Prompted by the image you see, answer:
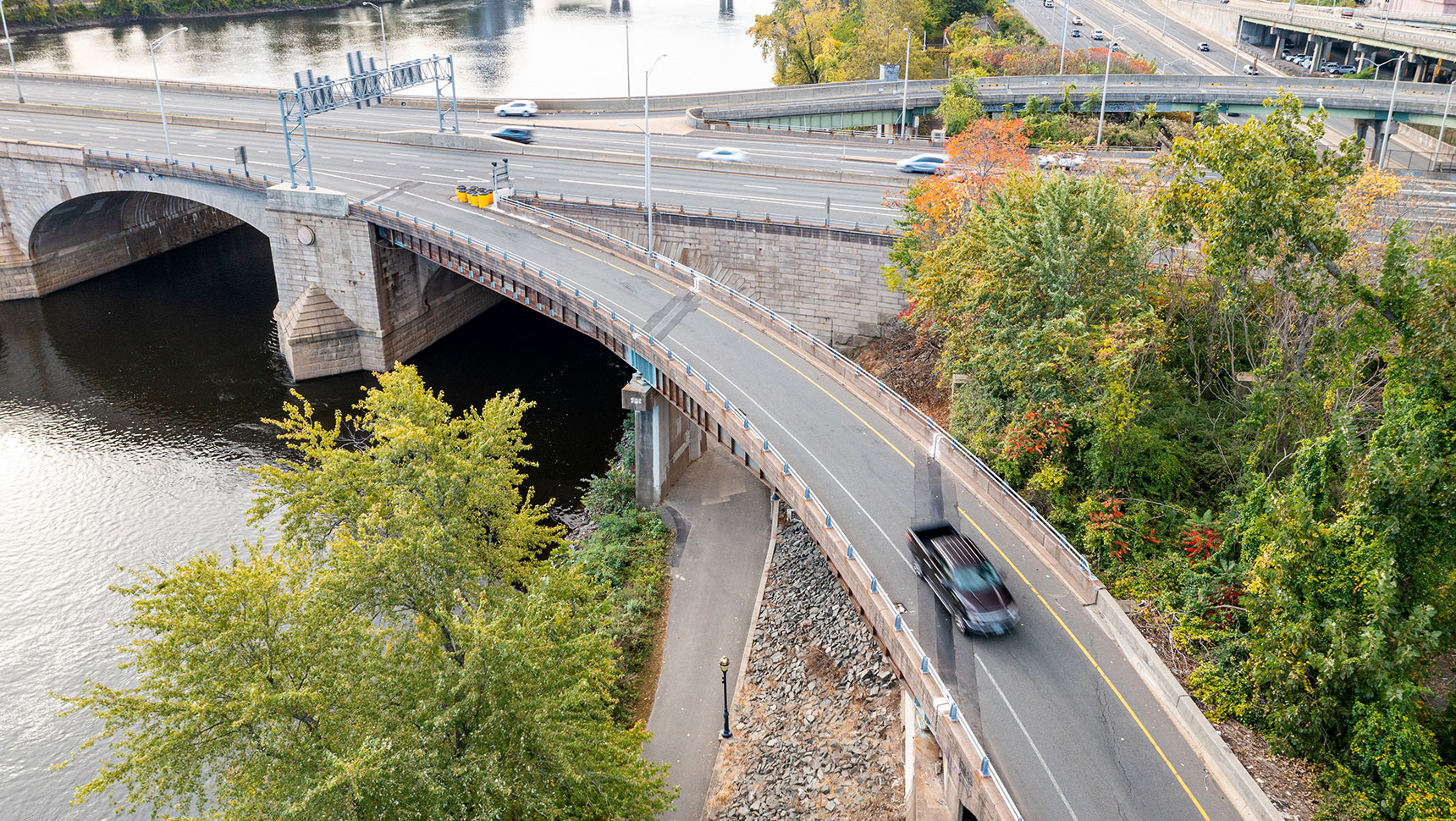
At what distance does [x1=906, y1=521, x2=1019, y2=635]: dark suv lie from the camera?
2697 centimetres

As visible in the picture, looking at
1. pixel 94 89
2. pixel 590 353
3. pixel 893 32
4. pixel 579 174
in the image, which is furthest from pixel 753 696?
pixel 94 89

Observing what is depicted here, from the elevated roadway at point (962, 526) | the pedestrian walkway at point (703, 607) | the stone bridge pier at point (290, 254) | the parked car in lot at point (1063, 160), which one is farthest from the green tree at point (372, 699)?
the parked car in lot at point (1063, 160)

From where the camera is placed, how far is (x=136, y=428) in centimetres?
5306

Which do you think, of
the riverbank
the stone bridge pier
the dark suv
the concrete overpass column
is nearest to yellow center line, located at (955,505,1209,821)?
the dark suv

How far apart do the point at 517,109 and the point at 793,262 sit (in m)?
37.1

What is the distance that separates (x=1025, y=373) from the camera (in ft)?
113

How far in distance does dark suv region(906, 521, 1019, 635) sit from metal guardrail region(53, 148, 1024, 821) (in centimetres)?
149

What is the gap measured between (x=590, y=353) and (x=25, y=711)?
120 feet

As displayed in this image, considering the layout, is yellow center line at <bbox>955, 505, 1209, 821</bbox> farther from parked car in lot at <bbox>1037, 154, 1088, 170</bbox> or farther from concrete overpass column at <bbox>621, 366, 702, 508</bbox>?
parked car in lot at <bbox>1037, 154, 1088, 170</bbox>

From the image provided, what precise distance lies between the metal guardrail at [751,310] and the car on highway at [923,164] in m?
18.8

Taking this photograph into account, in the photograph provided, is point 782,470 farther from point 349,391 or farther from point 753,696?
point 349,391

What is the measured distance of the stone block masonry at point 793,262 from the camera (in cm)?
5419

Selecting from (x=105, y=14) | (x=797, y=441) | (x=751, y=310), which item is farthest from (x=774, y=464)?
(x=105, y=14)

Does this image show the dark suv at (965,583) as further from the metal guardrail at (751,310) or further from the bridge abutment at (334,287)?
the bridge abutment at (334,287)
